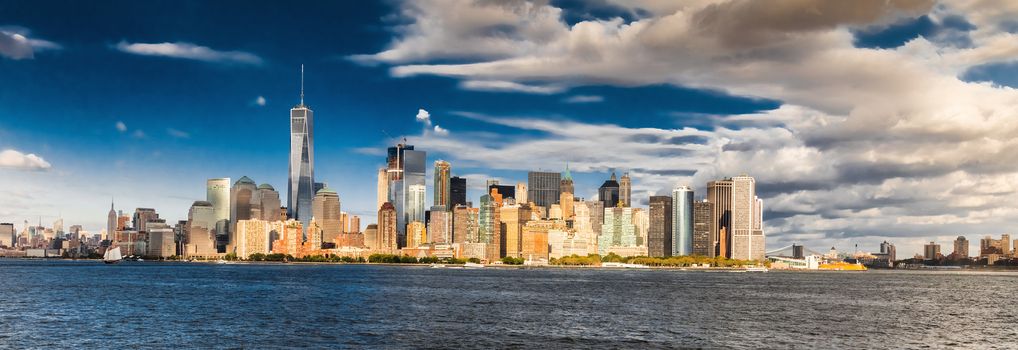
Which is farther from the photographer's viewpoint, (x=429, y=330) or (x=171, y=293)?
(x=171, y=293)

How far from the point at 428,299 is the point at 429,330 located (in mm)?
50871

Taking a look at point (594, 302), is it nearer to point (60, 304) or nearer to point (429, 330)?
point (429, 330)

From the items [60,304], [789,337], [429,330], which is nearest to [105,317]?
[60,304]

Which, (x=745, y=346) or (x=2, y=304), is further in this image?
(x=2, y=304)

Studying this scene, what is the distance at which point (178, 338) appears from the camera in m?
87.6

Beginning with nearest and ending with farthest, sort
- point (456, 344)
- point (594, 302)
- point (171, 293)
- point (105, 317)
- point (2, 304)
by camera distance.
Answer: point (456, 344)
point (105, 317)
point (2, 304)
point (594, 302)
point (171, 293)

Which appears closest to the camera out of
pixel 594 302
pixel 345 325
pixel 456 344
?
pixel 456 344

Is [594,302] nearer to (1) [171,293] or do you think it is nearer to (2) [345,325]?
(2) [345,325]

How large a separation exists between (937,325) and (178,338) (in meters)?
91.1

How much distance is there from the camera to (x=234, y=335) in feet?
296

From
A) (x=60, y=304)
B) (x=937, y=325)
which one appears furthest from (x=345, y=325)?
(x=937, y=325)

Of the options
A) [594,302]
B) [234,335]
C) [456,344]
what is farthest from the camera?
[594,302]

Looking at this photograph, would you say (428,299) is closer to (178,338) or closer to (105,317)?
(105,317)

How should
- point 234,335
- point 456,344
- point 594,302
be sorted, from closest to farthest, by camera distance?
point 456,344 → point 234,335 → point 594,302
